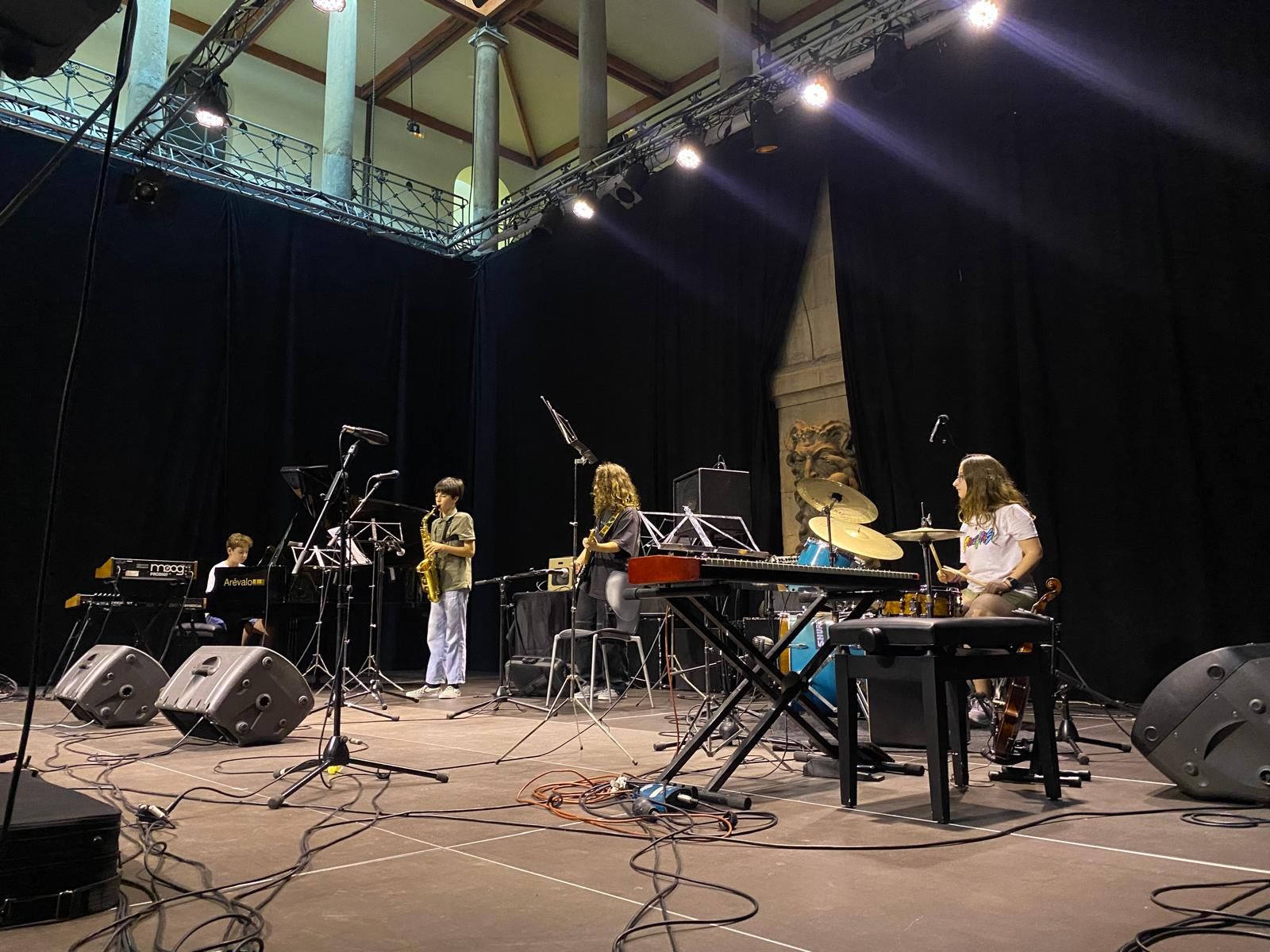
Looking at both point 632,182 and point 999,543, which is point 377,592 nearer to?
point 999,543

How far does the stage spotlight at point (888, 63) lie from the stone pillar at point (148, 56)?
21.4 ft

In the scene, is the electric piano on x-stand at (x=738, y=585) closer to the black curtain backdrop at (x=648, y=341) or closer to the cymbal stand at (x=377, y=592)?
the cymbal stand at (x=377, y=592)

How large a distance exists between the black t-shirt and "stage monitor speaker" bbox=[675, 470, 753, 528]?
5.87 feet

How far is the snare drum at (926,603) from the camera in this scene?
451cm

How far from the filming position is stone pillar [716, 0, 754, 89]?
8492 mm

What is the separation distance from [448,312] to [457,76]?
3.44 m

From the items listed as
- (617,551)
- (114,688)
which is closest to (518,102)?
(617,551)

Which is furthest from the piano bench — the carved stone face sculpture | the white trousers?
the carved stone face sculpture

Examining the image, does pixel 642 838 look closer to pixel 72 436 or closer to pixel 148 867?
pixel 148 867

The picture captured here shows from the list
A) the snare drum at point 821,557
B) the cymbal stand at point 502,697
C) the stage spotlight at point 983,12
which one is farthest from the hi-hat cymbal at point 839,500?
the stage spotlight at point 983,12

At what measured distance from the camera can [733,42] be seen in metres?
8.62

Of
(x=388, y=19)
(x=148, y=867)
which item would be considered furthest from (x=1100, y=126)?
(x=388, y=19)

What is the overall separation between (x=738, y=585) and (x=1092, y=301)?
466 centimetres

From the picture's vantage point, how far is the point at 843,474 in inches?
303
